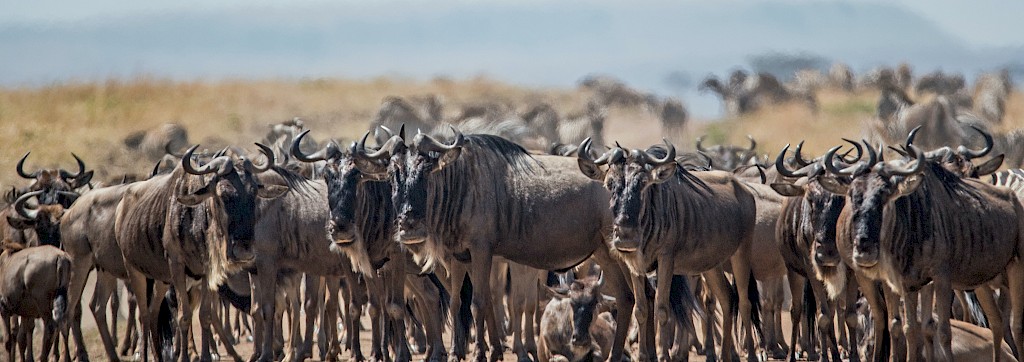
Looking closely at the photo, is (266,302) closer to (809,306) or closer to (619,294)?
(619,294)

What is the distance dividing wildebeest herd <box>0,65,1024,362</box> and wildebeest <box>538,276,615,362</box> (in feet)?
0.07

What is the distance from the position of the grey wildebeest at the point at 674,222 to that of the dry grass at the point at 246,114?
16419 mm

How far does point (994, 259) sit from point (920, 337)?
0.79m

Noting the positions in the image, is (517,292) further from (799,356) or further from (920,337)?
(920,337)

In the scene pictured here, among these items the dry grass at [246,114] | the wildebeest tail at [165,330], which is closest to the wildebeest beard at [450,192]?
the wildebeest tail at [165,330]

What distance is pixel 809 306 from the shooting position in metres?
12.0

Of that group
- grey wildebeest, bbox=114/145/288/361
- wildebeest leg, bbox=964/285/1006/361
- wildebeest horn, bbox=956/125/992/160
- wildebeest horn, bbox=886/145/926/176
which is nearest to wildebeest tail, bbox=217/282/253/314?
grey wildebeest, bbox=114/145/288/361

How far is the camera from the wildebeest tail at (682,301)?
11.7 m

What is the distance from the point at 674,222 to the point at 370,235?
247cm

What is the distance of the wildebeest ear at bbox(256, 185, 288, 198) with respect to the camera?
11352 mm

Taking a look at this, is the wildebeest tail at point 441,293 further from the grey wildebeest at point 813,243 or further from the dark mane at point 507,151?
the grey wildebeest at point 813,243

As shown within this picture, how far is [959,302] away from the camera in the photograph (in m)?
12.5

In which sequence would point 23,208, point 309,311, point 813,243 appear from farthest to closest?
point 23,208 → point 309,311 → point 813,243

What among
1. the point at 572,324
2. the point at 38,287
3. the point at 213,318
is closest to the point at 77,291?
the point at 38,287
